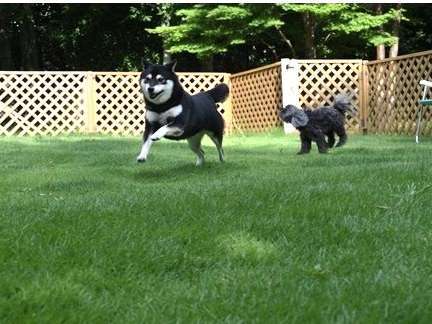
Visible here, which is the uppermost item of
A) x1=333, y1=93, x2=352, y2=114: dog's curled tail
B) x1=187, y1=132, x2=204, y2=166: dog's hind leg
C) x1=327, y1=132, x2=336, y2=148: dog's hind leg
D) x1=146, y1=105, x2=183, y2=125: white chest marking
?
x1=146, y1=105, x2=183, y2=125: white chest marking

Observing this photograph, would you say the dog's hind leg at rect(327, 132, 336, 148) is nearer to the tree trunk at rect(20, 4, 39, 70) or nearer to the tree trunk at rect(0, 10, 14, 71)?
the tree trunk at rect(20, 4, 39, 70)

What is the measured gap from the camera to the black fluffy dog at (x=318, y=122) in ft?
21.3

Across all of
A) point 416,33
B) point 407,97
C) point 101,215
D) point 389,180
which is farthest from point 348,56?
point 101,215

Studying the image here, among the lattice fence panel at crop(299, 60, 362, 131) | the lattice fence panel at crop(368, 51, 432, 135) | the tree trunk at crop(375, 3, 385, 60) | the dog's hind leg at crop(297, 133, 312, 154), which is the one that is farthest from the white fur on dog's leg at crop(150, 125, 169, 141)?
the tree trunk at crop(375, 3, 385, 60)

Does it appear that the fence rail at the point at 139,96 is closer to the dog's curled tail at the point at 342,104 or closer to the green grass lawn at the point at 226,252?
the dog's curled tail at the point at 342,104

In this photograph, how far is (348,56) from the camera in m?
17.2

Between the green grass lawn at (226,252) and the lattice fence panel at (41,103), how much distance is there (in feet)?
29.7

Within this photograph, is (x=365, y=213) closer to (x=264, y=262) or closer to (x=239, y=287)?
(x=264, y=262)

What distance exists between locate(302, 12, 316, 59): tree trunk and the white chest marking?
32.6 feet

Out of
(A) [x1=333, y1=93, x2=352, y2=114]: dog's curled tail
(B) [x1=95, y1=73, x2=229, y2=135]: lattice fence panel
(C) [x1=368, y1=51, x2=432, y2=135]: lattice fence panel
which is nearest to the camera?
(A) [x1=333, y1=93, x2=352, y2=114]: dog's curled tail

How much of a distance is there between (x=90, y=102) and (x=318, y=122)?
7.06 metres

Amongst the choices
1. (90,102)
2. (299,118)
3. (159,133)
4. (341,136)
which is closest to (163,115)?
(159,133)

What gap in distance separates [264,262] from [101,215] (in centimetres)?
90

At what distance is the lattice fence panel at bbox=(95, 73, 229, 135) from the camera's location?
12914 millimetres
